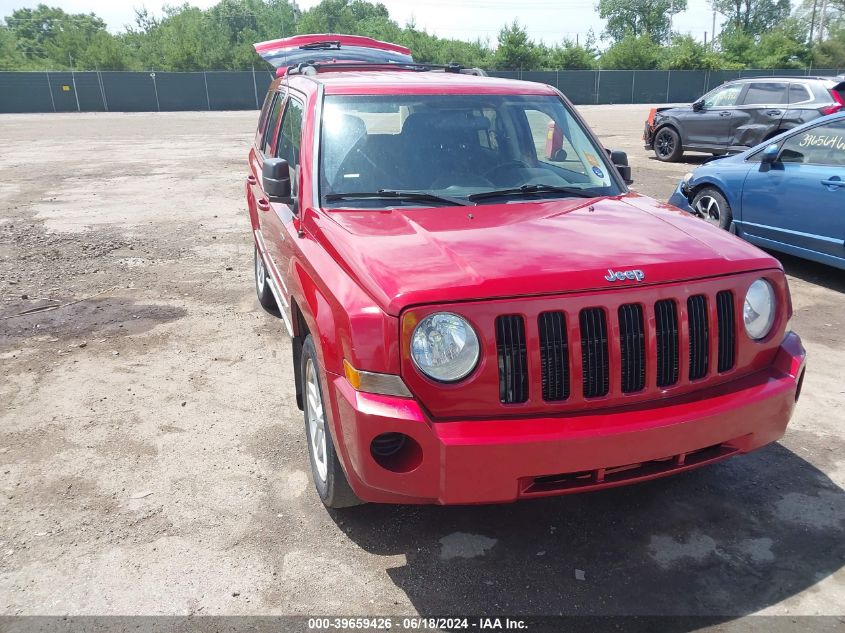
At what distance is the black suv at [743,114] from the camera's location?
12855mm

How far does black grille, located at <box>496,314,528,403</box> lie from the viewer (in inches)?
100

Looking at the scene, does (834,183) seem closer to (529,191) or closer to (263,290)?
(529,191)

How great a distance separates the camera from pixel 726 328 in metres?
2.85

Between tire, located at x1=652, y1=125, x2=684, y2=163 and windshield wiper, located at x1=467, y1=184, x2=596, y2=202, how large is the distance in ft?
42.2

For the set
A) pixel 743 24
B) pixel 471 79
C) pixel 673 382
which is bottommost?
pixel 673 382

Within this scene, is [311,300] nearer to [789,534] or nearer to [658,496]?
[658,496]

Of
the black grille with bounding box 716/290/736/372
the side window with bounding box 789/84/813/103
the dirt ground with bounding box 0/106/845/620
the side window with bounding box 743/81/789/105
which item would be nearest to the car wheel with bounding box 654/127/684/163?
the side window with bounding box 743/81/789/105

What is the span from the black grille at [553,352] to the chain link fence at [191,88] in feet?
141

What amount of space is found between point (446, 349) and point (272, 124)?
3475 mm

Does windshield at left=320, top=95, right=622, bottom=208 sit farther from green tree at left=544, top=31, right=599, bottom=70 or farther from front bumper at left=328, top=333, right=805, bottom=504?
green tree at left=544, top=31, right=599, bottom=70

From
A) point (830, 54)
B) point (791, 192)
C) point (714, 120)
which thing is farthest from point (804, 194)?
point (830, 54)

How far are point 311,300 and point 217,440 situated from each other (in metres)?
1.44

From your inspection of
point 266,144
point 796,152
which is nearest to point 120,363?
point 266,144

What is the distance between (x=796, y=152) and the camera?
22.1ft
